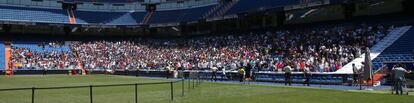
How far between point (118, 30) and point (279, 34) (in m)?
32.0

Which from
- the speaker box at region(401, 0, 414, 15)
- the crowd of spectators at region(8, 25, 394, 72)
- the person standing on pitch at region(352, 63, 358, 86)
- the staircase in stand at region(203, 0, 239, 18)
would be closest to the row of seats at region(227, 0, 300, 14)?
the staircase in stand at region(203, 0, 239, 18)

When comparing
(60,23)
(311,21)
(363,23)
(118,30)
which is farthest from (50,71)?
(363,23)

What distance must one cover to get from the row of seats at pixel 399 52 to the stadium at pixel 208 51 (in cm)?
8

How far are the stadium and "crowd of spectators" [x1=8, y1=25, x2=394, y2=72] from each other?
141mm

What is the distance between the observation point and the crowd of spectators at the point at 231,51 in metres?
38.6

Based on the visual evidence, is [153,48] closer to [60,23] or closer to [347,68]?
[60,23]

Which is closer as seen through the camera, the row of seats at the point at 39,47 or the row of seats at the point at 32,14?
the row of seats at the point at 39,47

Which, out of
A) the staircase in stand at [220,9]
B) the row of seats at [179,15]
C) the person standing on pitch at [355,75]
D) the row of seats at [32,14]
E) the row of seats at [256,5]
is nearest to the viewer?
A: the person standing on pitch at [355,75]

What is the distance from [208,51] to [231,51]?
478cm

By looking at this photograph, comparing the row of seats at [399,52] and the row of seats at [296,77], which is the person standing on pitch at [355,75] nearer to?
the row of seats at [296,77]

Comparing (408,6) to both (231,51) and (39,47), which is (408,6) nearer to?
(231,51)

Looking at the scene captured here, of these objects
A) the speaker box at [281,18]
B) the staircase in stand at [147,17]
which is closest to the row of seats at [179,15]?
the staircase in stand at [147,17]

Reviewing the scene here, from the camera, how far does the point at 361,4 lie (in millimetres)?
46562

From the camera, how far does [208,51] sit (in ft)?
179
